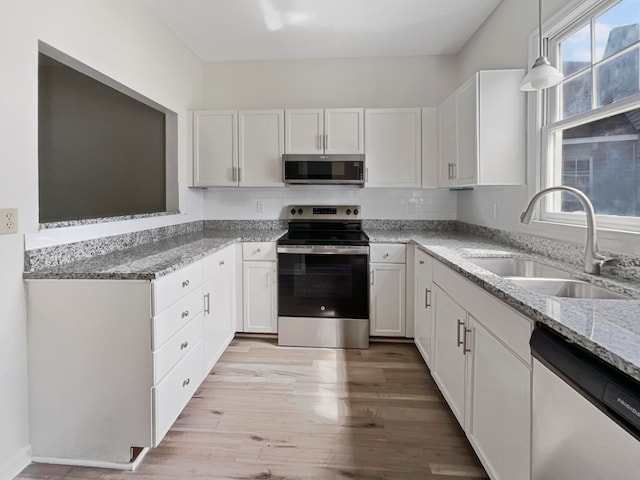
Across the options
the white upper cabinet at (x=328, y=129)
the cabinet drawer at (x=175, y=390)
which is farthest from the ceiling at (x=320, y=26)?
the cabinet drawer at (x=175, y=390)

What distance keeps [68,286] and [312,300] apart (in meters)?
1.74

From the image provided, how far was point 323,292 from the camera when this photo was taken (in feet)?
9.77

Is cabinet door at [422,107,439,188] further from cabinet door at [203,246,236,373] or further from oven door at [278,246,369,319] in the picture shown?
cabinet door at [203,246,236,373]

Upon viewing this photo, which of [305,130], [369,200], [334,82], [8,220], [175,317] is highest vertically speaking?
[334,82]

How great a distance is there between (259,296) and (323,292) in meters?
0.54

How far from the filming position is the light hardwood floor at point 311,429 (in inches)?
64.5

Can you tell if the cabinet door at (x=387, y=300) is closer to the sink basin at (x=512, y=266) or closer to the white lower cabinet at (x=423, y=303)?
the white lower cabinet at (x=423, y=303)

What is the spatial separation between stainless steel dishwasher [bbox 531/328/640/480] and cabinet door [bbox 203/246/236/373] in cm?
181

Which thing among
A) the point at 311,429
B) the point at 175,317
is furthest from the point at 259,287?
the point at 311,429

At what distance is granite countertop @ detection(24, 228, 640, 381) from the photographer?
2.82 feet

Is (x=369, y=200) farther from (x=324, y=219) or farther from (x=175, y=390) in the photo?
(x=175, y=390)

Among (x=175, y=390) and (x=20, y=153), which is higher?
(x=20, y=153)

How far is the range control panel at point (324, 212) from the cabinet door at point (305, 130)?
1.86 ft

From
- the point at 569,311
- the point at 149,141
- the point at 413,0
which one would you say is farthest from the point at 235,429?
the point at 413,0
